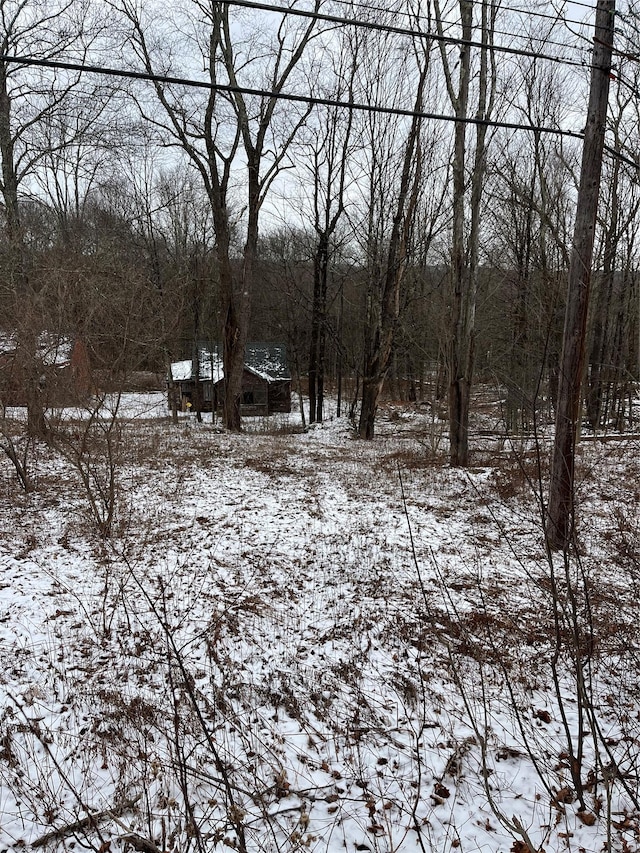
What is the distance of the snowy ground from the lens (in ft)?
8.46

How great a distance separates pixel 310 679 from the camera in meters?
3.88

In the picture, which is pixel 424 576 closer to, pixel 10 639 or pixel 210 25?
pixel 10 639

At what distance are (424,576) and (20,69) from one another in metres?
14.5

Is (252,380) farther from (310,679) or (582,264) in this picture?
(310,679)

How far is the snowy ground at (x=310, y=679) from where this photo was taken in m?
2.58

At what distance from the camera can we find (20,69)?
11.5m

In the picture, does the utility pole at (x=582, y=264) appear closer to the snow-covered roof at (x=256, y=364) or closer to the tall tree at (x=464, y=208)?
the tall tree at (x=464, y=208)

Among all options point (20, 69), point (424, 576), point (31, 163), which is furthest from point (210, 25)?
point (424, 576)

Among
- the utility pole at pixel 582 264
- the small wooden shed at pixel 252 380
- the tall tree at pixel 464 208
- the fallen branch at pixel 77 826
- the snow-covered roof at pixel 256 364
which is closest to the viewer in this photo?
the fallen branch at pixel 77 826

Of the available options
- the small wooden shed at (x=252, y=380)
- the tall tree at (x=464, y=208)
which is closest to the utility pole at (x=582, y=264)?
the tall tree at (x=464, y=208)

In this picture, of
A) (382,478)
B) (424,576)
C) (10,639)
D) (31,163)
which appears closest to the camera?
(10,639)

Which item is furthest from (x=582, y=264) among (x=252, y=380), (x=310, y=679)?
(x=252, y=380)

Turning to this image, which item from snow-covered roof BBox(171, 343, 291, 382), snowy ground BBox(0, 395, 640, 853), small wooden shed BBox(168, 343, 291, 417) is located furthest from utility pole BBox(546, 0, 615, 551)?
snow-covered roof BBox(171, 343, 291, 382)

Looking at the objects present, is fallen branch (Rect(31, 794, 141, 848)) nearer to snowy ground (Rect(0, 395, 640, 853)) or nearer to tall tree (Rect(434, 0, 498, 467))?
snowy ground (Rect(0, 395, 640, 853))
